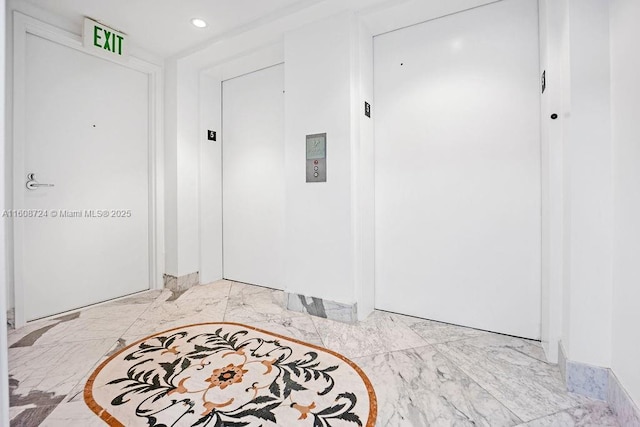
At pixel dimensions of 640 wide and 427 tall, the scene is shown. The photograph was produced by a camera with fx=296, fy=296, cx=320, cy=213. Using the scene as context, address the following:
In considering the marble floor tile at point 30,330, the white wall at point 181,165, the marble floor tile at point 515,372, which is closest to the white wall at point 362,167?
the marble floor tile at point 515,372

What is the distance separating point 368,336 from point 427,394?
25.6 inches

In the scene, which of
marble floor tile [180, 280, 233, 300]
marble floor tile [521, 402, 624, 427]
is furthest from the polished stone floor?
marble floor tile [180, 280, 233, 300]

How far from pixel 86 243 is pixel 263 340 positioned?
1.96 m

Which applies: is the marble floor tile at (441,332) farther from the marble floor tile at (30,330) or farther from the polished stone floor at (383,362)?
the marble floor tile at (30,330)

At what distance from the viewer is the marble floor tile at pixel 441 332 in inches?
79.6

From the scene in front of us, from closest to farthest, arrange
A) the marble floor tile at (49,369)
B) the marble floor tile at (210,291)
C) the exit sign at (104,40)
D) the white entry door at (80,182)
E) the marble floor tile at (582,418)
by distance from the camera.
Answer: the marble floor tile at (582,418)
the marble floor tile at (49,369)
the white entry door at (80,182)
the exit sign at (104,40)
the marble floor tile at (210,291)

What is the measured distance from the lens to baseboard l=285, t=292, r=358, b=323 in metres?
2.28

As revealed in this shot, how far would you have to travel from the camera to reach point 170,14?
245 cm

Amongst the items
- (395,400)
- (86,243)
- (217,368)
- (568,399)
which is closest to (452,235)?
(568,399)

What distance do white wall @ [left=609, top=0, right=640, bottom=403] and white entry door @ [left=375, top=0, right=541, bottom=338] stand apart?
0.68 meters

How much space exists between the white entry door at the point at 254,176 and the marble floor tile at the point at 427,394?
1.66 m

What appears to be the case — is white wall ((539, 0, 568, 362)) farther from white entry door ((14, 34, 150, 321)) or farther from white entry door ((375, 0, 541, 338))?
white entry door ((14, 34, 150, 321))

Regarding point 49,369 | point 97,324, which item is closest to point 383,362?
point 49,369

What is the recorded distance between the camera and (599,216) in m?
1.37
